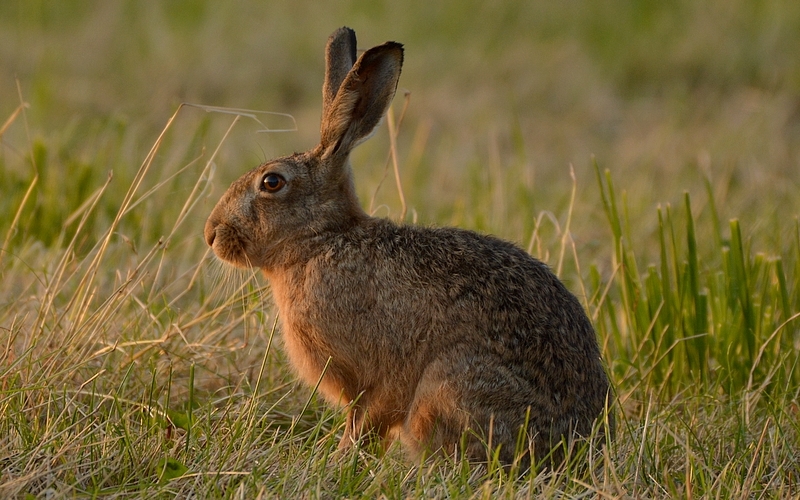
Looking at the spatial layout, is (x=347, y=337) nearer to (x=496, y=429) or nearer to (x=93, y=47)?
(x=496, y=429)

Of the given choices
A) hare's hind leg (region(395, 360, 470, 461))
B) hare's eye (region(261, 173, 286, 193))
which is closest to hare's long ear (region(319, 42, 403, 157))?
hare's eye (region(261, 173, 286, 193))

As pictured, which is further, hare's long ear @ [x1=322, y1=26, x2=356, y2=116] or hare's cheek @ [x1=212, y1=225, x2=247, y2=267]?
hare's long ear @ [x1=322, y1=26, x2=356, y2=116]

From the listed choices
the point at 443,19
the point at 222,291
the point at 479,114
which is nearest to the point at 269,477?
the point at 222,291

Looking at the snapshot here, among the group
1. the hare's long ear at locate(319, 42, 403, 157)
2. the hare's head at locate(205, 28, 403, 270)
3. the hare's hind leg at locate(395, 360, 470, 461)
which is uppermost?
the hare's long ear at locate(319, 42, 403, 157)

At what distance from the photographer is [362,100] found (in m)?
3.83

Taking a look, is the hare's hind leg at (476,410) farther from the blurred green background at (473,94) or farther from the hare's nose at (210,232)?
the blurred green background at (473,94)

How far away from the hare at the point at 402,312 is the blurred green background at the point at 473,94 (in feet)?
5.71

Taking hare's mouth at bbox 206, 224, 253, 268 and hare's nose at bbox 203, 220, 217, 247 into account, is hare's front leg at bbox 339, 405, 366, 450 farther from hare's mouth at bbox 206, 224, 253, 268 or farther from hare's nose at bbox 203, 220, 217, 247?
hare's nose at bbox 203, 220, 217, 247

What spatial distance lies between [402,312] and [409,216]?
2559 mm

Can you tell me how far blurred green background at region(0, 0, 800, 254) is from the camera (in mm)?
6457

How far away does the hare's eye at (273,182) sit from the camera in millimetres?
3941

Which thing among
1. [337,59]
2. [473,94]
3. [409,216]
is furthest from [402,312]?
[473,94]

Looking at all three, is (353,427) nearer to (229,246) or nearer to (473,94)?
(229,246)

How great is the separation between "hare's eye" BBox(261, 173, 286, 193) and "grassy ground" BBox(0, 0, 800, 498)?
148 millimetres
